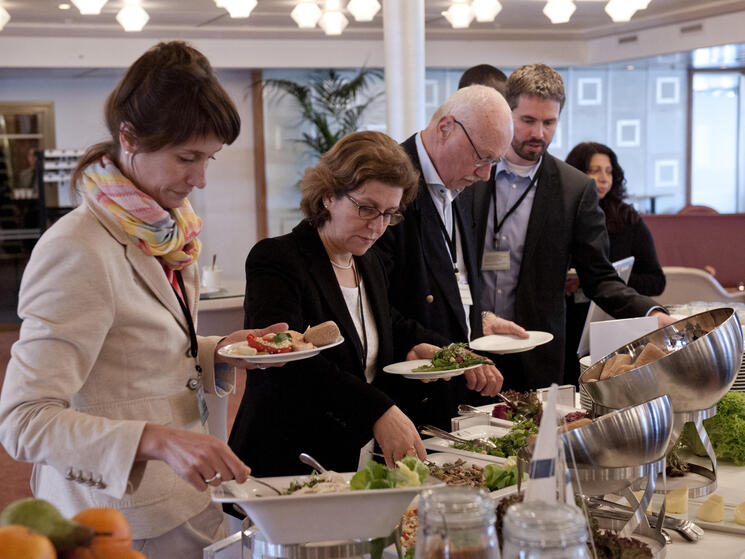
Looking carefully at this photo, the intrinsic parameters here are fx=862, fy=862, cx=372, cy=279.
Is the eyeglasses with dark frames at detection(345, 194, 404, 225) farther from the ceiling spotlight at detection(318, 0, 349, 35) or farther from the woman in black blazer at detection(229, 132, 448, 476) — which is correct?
the ceiling spotlight at detection(318, 0, 349, 35)

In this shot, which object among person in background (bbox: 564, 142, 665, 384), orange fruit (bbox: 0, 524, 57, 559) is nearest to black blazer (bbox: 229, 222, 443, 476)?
orange fruit (bbox: 0, 524, 57, 559)

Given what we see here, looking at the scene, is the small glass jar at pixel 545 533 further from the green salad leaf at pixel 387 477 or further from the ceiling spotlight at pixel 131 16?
the ceiling spotlight at pixel 131 16

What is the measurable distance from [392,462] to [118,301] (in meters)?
0.62

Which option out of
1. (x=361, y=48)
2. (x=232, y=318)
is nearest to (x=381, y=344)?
(x=232, y=318)

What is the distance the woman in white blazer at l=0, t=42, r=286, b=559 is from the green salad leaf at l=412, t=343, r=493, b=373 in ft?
1.86

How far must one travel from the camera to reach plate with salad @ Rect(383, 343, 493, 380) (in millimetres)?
1801

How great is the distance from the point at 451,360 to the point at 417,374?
12 centimetres

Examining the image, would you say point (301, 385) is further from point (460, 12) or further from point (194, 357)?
point (460, 12)

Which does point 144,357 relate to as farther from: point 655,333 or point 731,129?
point 731,129

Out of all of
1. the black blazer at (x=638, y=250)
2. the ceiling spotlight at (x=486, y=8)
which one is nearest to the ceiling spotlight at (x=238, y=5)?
the ceiling spotlight at (x=486, y=8)

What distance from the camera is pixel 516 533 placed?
2.60 ft

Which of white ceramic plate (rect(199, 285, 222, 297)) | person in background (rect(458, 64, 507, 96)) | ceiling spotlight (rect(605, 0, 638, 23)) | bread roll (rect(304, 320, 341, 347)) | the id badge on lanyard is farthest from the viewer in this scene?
ceiling spotlight (rect(605, 0, 638, 23))

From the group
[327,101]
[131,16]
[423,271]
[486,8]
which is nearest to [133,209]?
[423,271]

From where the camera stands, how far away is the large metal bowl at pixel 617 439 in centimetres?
119
